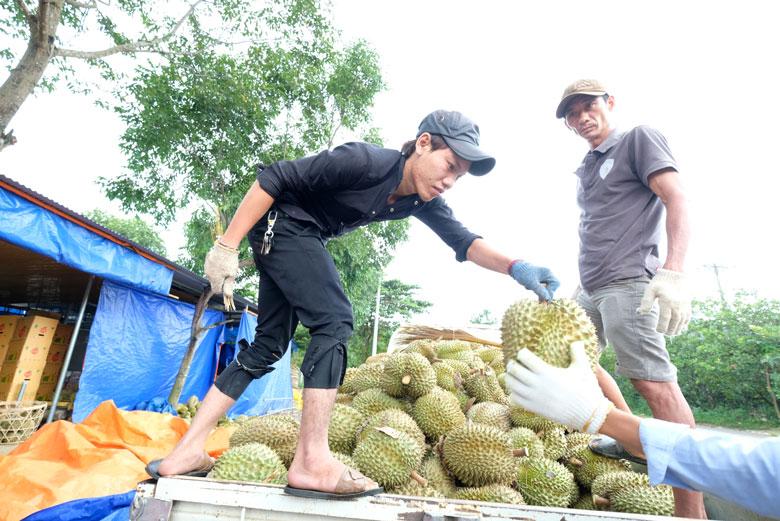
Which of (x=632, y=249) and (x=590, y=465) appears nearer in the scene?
(x=590, y=465)

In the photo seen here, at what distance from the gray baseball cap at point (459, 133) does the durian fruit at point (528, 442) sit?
5.60 feet

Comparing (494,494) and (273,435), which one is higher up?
(273,435)

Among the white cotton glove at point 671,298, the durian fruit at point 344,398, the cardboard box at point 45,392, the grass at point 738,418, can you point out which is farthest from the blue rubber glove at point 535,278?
the grass at point 738,418

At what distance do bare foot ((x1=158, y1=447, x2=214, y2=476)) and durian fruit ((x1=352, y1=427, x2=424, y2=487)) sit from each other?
0.78 m

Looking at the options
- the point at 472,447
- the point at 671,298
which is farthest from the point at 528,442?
the point at 671,298

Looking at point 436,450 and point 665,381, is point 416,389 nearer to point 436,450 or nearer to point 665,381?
point 436,450

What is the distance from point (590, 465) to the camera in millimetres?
2521

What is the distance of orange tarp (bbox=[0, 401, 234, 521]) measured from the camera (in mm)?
3045

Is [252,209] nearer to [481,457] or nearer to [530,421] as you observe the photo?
[481,457]

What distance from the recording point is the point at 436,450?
2.64 metres

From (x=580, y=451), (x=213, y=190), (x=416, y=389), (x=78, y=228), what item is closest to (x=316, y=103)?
(x=213, y=190)

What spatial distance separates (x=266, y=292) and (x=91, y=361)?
19.8 feet

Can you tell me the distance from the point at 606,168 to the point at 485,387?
6.66ft

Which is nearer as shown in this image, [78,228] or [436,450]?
[436,450]
